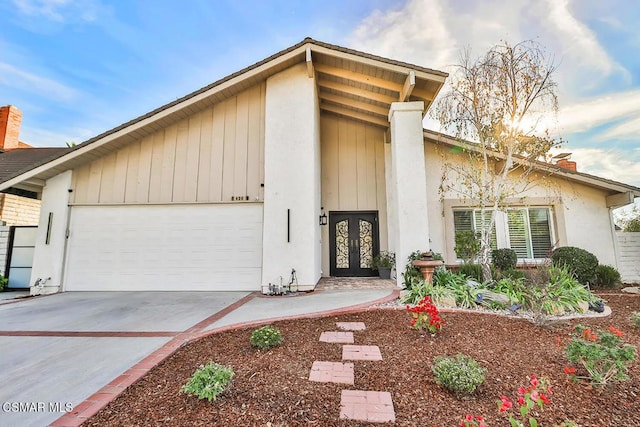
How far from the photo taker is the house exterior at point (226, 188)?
6527 mm

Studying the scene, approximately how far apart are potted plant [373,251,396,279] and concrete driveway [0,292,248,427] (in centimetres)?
428

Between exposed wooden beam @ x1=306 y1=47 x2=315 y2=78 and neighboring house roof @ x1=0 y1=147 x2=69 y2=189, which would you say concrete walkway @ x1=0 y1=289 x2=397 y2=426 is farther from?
neighboring house roof @ x1=0 y1=147 x2=69 y2=189

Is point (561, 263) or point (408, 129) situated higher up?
point (408, 129)

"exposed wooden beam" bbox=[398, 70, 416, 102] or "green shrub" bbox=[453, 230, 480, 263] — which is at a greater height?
"exposed wooden beam" bbox=[398, 70, 416, 102]

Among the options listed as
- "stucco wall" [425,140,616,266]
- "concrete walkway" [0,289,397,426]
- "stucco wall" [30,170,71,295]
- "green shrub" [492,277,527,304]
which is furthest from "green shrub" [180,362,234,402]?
"stucco wall" [30,170,71,295]

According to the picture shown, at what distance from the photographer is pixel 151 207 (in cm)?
709

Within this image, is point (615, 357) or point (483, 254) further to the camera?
point (483, 254)

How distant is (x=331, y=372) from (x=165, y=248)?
6.08 metres

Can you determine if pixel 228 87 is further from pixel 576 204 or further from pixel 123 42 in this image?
pixel 576 204

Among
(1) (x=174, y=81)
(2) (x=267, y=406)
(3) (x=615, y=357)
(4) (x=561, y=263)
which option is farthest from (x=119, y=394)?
(1) (x=174, y=81)

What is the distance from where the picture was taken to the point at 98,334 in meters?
3.62

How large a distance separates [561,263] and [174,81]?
13723 mm

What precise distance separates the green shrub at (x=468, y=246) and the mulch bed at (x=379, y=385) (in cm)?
332

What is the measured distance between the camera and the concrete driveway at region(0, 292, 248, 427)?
83.6 inches
